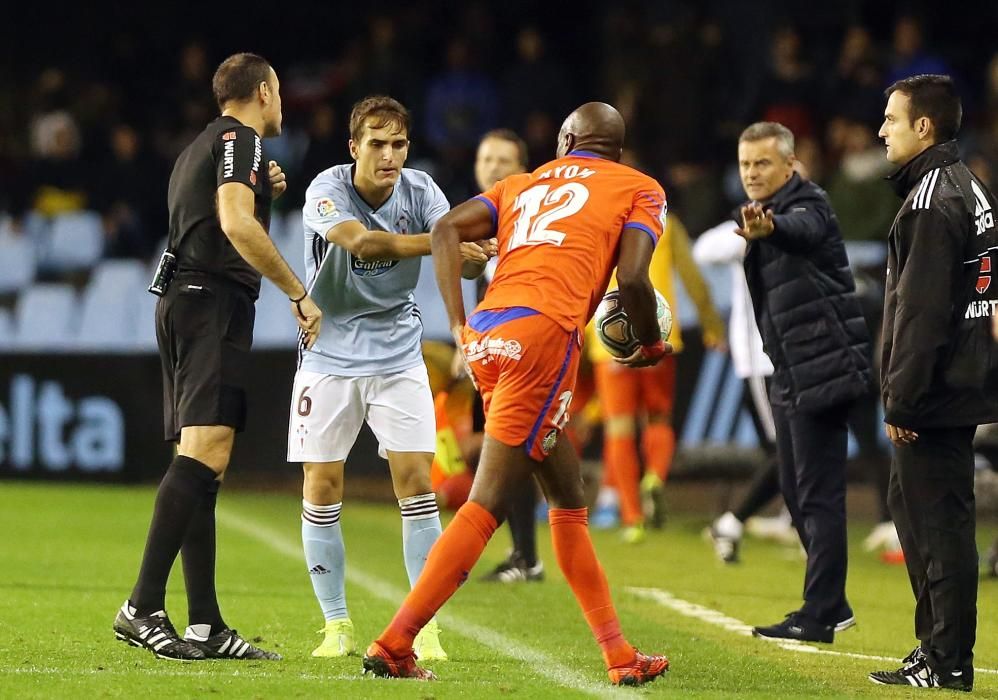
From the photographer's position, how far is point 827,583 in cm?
694

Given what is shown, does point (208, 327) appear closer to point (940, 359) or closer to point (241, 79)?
point (241, 79)

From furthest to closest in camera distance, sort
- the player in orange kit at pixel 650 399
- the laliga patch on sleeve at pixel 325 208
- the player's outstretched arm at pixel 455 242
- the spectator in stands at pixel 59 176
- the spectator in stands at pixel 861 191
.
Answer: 1. the spectator in stands at pixel 59 176
2. the spectator in stands at pixel 861 191
3. the player in orange kit at pixel 650 399
4. the laliga patch on sleeve at pixel 325 208
5. the player's outstretched arm at pixel 455 242

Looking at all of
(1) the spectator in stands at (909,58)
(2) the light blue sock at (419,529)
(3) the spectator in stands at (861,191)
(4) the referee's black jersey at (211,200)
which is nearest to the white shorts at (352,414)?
(2) the light blue sock at (419,529)

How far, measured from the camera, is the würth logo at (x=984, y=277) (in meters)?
5.73

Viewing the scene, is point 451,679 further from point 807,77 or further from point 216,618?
point 807,77

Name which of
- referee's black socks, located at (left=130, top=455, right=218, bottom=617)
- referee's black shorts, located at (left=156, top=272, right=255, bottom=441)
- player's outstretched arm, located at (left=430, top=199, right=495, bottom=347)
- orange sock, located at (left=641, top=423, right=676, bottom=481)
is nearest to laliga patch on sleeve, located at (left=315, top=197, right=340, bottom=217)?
referee's black shorts, located at (left=156, top=272, right=255, bottom=441)

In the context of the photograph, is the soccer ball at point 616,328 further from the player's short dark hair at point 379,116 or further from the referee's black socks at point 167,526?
the referee's black socks at point 167,526

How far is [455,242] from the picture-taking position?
5.46 meters

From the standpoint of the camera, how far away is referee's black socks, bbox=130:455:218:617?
19.2 ft

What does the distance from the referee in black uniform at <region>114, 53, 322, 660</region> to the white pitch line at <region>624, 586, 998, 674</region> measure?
2.26m

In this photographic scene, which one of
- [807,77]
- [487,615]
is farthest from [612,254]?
[807,77]

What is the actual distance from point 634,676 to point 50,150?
40.9ft

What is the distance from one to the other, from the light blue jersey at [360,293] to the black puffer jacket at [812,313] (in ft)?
5.64

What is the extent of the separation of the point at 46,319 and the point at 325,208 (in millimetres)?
8300
